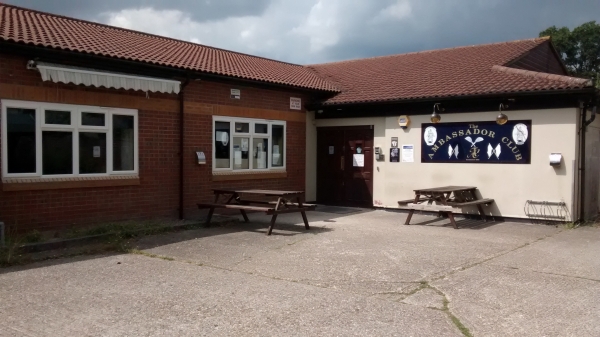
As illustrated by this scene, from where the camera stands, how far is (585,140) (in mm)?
11461

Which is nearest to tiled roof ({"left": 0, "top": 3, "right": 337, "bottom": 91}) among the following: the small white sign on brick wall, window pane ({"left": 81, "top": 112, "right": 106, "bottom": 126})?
the small white sign on brick wall

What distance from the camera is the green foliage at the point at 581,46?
47719 mm

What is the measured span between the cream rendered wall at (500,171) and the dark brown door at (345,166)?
10.5 inches

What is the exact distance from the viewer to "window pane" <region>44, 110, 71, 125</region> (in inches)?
369

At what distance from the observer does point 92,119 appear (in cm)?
1005

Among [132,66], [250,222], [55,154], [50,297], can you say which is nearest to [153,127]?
[132,66]

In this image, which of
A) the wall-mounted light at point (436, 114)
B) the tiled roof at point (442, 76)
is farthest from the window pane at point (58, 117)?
the wall-mounted light at point (436, 114)

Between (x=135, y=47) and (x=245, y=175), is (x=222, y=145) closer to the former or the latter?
(x=245, y=175)

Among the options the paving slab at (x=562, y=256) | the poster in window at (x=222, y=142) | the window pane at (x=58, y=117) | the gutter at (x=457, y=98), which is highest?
the gutter at (x=457, y=98)

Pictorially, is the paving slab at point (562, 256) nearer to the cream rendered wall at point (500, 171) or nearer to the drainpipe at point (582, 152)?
the drainpipe at point (582, 152)

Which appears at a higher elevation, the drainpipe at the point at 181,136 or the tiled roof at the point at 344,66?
the tiled roof at the point at 344,66

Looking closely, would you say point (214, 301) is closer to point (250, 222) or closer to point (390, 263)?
point (390, 263)

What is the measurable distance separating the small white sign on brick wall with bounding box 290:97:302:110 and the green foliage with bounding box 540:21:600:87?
40664 millimetres

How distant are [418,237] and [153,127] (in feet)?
18.9
